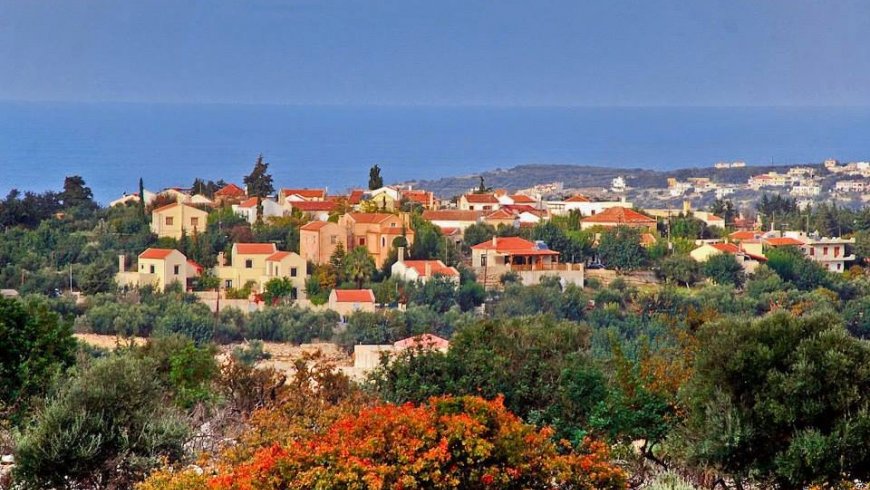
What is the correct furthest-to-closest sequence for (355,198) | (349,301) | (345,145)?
1. (345,145)
2. (355,198)
3. (349,301)

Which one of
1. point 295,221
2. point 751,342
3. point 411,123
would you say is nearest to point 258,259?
point 295,221

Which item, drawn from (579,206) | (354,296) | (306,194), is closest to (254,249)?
(354,296)

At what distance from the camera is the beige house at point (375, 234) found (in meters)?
34.7

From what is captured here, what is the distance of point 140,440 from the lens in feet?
35.4

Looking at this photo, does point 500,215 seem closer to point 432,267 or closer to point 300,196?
point 300,196

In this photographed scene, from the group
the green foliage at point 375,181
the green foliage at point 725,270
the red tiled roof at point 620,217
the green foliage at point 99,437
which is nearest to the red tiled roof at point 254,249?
the green foliage at point 725,270

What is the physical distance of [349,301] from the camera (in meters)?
30.8

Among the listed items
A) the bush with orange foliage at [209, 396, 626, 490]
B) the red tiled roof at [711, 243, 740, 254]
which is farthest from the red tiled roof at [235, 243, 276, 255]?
the bush with orange foliage at [209, 396, 626, 490]

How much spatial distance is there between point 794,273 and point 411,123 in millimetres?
162908

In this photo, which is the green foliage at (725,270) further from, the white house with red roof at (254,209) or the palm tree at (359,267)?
the white house with red roof at (254,209)

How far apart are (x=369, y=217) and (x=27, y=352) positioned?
21.6 meters

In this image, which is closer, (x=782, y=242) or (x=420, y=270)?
(x=420, y=270)

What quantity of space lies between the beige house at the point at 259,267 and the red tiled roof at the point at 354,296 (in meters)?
1.51

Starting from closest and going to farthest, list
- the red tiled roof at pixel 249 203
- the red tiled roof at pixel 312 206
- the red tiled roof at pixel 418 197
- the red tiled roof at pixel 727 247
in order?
the red tiled roof at pixel 727 247, the red tiled roof at pixel 249 203, the red tiled roof at pixel 312 206, the red tiled roof at pixel 418 197
